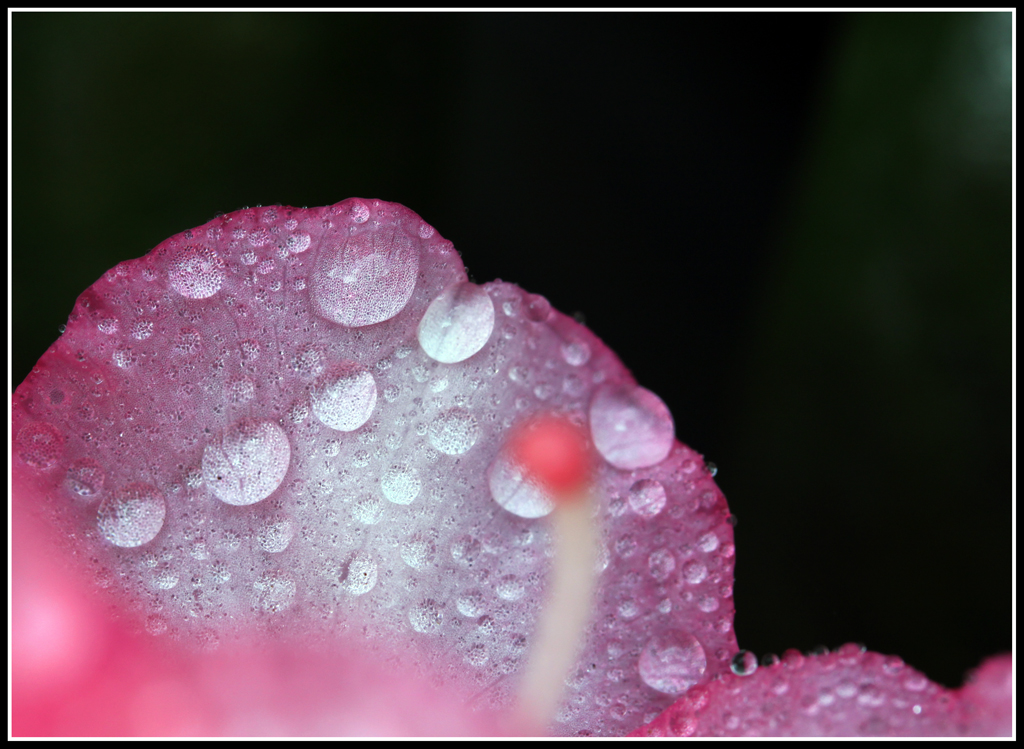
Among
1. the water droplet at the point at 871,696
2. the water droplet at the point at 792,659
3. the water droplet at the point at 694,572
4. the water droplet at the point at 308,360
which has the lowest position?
the water droplet at the point at 871,696

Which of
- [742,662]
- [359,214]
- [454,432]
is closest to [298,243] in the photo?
[359,214]

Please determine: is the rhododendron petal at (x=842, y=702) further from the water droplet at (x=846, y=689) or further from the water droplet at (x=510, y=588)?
the water droplet at (x=510, y=588)

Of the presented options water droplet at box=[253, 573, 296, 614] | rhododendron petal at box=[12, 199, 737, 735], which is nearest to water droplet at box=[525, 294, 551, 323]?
rhododendron petal at box=[12, 199, 737, 735]

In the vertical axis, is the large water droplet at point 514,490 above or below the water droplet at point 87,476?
above

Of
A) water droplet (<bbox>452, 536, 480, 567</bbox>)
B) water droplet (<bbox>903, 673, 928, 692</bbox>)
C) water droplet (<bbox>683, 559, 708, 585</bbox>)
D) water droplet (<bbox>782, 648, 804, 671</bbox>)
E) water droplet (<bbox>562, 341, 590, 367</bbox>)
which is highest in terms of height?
water droplet (<bbox>562, 341, 590, 367</bbox>)

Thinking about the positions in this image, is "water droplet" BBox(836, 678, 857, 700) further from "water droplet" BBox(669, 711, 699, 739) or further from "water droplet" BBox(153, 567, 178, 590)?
"water droplet" BBox(153, 567, 178, 590)

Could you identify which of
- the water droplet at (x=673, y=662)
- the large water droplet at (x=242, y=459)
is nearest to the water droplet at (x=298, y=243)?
the large water droplet at (x=242, y=459)

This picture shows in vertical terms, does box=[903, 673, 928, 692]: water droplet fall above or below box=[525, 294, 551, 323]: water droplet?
below
